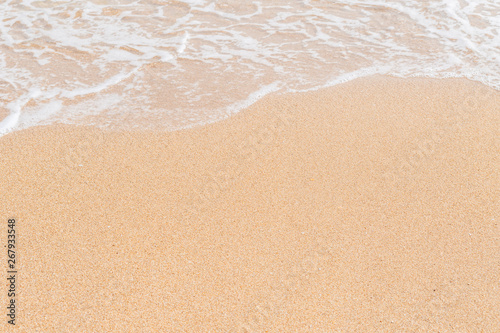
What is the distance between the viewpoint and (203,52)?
4.97 meters

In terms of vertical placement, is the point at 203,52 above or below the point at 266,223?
above

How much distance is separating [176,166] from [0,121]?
1.73 m

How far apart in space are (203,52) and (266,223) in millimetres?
2917

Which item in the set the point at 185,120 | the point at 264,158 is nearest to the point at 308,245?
the point at 264,158

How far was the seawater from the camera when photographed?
3.95 metres

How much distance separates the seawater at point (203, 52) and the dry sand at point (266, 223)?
0.44m

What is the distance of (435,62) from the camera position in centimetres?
475

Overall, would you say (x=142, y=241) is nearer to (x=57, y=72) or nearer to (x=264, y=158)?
(x=264, y=158)

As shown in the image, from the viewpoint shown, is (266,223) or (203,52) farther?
(203,52)

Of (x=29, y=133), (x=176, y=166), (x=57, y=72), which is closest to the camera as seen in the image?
(x=176, y=166)

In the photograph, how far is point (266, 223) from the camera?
8.89ft

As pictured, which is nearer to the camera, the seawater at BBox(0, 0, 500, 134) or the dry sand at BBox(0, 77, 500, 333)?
the dry sand at BBox(0, 77, 500, 333)

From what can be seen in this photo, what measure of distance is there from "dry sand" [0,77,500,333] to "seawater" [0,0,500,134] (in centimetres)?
44

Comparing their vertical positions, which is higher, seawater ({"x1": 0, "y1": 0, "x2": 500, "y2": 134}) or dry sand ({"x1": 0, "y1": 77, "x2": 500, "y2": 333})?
seawater ({"x1": 0, "y1": 0, "x2": 500, "y2": 134})
